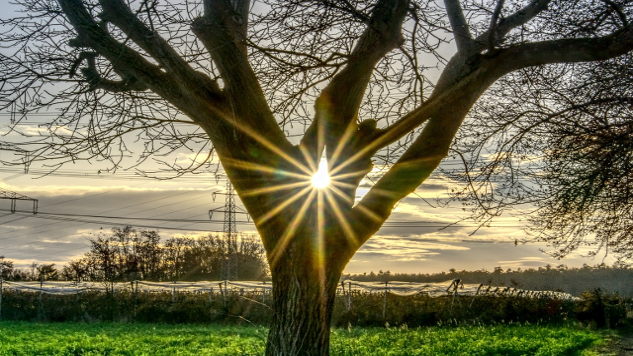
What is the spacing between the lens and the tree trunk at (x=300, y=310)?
527 cm

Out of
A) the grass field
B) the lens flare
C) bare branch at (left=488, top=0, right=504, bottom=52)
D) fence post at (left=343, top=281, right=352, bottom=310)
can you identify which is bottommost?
the grass field

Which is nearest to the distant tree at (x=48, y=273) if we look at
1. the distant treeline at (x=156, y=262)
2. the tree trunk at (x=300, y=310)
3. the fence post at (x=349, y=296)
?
the distant treeline at (x=156, y=262)

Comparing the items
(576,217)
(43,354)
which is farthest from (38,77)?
(576,217)

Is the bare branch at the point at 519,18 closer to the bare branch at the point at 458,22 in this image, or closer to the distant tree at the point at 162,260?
the bare branch at the point at 458,22

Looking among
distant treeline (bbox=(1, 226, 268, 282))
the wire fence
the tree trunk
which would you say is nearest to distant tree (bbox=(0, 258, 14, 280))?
distant treeline (bbox=(1, 226, 268, 282))

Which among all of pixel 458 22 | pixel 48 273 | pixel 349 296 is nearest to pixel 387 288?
pixel 349 296

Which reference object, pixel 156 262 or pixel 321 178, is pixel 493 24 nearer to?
pixel 321 178

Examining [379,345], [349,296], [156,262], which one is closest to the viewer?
[379,345]

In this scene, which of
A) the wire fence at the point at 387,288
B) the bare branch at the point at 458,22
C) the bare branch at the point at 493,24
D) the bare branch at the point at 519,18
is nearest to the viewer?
the bare branch at the point at 493,24

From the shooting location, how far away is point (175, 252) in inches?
1825

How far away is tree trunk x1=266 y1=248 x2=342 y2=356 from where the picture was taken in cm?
527

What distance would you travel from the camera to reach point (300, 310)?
5258 millimetres

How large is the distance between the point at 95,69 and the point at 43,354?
23.8 ft

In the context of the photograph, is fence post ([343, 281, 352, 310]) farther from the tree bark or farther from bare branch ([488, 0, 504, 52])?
bare branch ([488, 0, 504, 52])
